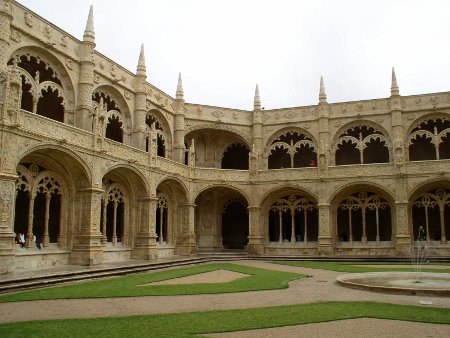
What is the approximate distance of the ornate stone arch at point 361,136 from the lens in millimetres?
31734

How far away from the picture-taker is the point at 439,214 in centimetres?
3166

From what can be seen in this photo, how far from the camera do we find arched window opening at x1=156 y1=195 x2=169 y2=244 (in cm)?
2864

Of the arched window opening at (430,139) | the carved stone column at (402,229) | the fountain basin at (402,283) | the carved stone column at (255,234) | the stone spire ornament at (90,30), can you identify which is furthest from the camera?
the carved stone column at (255,234)

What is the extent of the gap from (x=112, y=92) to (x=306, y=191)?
1452 centimetres

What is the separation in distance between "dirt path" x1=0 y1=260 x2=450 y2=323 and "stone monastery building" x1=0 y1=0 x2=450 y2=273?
5.73 m

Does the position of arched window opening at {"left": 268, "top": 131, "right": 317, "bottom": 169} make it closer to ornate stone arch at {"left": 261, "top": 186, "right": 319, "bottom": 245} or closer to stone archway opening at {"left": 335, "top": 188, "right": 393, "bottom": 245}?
ornate stone arch at {"left": 261, "top": 186, "right": 319, "bottom": 245}

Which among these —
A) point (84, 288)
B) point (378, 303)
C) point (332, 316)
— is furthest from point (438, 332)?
point (84, 288)

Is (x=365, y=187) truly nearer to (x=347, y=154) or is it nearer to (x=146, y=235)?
(x=347, y=154)

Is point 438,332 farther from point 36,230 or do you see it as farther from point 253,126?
point 253,126

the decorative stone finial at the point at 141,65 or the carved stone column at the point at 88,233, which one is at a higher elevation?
the decorative stone finial at the point at 141,65

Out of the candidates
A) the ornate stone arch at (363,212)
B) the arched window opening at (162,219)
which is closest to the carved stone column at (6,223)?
the arched window opening at (162,219)

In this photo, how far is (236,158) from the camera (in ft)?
123

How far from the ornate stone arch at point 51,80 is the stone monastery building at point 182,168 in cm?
6

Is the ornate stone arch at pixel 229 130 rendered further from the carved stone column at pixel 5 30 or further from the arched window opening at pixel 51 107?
the carved stone column at pixel 5 30
